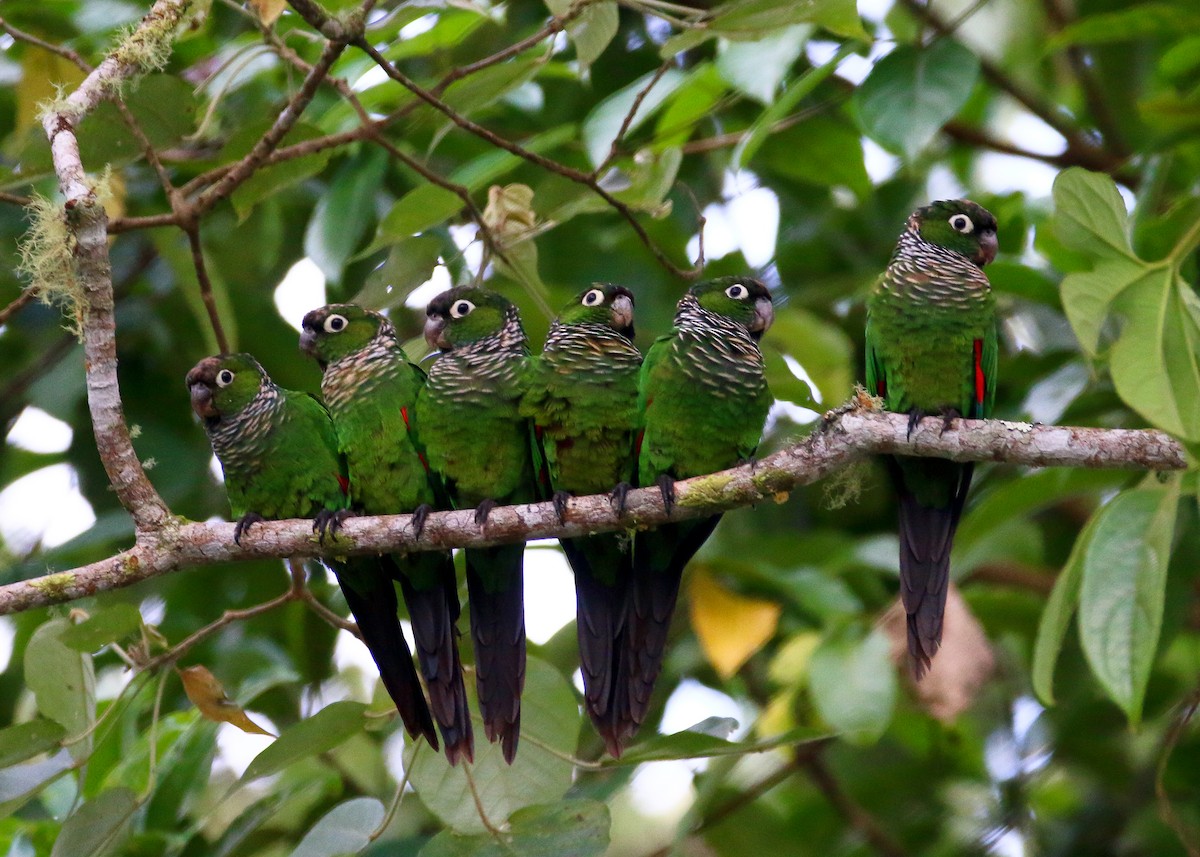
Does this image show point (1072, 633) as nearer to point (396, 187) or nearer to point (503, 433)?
point (503, 433)

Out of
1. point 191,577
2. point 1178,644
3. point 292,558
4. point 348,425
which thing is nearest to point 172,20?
point 348,425

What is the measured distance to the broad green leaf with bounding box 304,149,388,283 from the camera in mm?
4465

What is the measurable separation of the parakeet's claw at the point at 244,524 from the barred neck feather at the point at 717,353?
1.23 metres

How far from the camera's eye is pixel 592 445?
354 centimetres

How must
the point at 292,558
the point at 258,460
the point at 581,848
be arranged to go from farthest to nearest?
the point at 258,460 < the point at 292,558 < the point at 581,848

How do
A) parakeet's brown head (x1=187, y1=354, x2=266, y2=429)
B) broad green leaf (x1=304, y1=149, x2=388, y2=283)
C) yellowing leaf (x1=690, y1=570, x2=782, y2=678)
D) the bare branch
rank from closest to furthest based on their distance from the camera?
the bare branch
parakeet's brown head (x1=187, y1=354, x2=266, y2=429)
broad green leaf (x1=304, y1=149, x2=388, y2=283)
yellowing leaf (x1=690, y1=570, x2=782, y2=678)

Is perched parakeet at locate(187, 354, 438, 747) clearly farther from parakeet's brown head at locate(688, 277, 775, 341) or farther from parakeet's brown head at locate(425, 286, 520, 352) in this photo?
parakeet's brown head at locate(688, 277, 775, 341)

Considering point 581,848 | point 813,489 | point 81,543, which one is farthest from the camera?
point 813,489

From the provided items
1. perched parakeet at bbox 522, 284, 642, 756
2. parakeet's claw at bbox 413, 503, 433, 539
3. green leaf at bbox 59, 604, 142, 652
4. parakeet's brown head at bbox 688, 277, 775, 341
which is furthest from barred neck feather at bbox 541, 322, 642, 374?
green leaf at bbox 59, 604, 142, 652

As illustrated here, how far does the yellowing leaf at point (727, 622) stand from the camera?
15.3 feet

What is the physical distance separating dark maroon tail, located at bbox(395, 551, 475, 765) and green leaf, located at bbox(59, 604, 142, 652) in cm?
71

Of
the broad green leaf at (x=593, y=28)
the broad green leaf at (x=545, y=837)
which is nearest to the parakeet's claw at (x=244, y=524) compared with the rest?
the broad green leaf at (x=545, y=837)

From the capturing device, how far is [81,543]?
4316 millimetres

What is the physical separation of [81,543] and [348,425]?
1219mm
